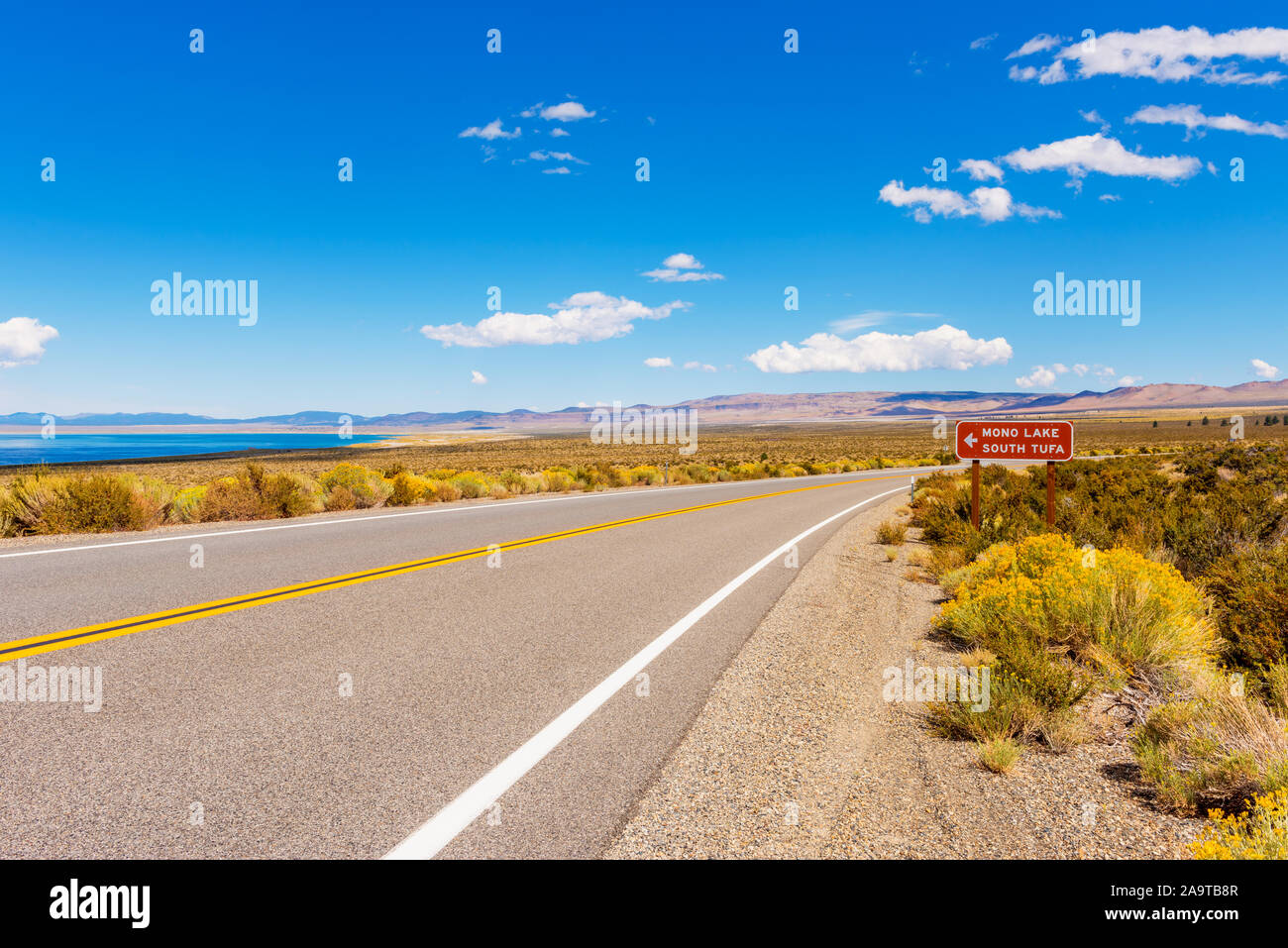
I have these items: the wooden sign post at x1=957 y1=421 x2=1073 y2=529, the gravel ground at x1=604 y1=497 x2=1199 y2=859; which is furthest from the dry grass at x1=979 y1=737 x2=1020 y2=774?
the wooden sign post at x1=957 y1=421 x2=1073 y2=529

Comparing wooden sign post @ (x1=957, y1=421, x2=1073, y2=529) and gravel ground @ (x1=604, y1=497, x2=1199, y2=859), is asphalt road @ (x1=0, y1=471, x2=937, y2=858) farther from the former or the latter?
wooden sign post @ (x1=957, y1=421, x2=1073, y2=529)

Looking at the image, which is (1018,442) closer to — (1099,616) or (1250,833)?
(1099,616)

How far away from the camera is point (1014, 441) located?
10.5 meters

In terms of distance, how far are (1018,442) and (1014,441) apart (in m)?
0.06

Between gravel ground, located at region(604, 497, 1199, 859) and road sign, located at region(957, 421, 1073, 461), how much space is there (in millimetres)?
6016

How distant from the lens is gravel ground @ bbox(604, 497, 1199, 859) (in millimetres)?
3068

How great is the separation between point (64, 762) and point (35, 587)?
4959 millimetres

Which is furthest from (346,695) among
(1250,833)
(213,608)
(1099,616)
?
(1099,616)

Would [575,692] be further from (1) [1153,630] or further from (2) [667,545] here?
(2) [667,545]

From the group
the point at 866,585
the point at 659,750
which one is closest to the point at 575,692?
the point at 659,750

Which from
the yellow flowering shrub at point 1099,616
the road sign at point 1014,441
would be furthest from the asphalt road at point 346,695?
the road sign at point 1014,441

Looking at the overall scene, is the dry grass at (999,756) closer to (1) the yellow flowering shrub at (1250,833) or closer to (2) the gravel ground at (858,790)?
(2) the gravel ground at (858,790)
